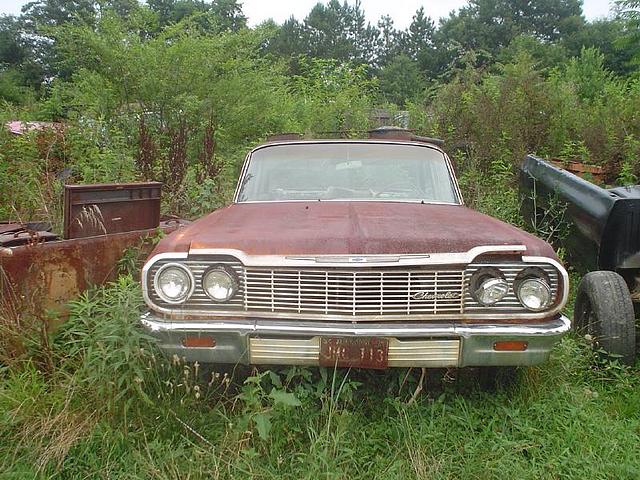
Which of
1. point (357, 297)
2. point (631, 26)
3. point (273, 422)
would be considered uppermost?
point (631, 26)

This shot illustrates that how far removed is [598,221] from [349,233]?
1936 mm

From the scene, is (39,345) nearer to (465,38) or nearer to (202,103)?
(202,103)

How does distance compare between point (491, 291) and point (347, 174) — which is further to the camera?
point (347, 174)

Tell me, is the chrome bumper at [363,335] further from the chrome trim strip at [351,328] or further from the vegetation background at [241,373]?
the vegetation background at [241,373]

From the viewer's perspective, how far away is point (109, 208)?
365 centimetres

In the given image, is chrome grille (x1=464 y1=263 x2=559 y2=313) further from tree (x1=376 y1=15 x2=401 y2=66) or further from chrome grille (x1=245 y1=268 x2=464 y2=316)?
Answer: tree (x1=376 y1=15 x2=401 y2=66)

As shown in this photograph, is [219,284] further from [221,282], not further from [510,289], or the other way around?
[510,289]

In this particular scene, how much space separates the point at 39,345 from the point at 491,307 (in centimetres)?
242

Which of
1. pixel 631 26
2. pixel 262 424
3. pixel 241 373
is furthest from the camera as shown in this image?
pixel 631 26

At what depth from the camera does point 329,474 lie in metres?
2.13

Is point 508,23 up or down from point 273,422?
up

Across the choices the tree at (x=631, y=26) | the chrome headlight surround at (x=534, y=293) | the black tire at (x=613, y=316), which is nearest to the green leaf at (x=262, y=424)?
the chrome headlight surround at (x=534, y=293)

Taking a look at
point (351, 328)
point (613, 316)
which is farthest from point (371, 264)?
point (613, 316)

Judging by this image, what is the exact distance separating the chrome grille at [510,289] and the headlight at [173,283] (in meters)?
1.32
